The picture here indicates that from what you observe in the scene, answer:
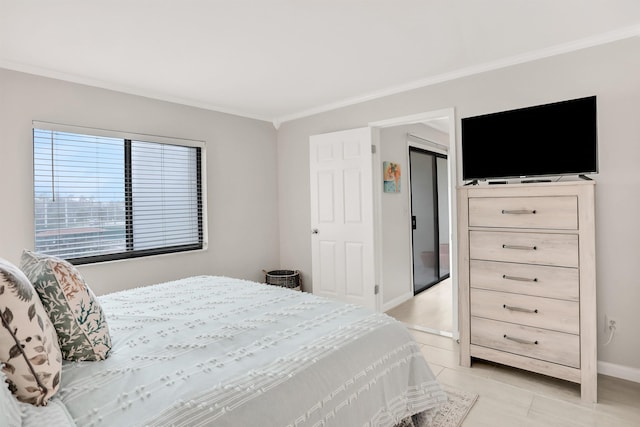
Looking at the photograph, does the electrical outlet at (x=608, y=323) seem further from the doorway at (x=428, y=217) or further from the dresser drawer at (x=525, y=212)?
the doorway at (x=428, y=217)

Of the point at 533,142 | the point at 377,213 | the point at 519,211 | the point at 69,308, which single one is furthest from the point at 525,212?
the point at 69,308

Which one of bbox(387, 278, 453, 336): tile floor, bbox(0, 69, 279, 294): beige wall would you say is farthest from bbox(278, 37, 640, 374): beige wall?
bbox(0, 69, 279, 294): beige wall

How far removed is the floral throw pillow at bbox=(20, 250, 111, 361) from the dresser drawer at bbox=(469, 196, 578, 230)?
241 cm

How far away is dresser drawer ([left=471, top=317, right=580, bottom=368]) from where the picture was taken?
2322 millimetres

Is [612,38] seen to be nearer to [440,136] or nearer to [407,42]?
[407,42]

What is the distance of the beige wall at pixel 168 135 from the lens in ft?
9.22

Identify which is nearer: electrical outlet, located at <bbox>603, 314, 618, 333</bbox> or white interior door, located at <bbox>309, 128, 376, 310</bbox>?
electrical outlet, located at <bbox>603, 314, 618, 333</bbox>

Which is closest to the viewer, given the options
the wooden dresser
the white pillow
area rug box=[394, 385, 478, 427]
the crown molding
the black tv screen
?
the white pillow

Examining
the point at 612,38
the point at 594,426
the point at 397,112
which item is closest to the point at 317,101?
the point at 397,112

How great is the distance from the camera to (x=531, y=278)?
246cm

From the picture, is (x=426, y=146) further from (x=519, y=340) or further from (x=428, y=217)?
(x=519, y=340)

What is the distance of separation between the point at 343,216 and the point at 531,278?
80.1 inches

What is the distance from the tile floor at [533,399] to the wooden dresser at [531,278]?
0.11 m

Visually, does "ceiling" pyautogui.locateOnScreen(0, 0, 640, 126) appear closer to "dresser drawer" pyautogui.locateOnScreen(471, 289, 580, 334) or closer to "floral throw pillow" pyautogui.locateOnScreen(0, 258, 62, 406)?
"floral throw pillow" pyautogui.locateOnScreen(0, 258, 62, 406)
